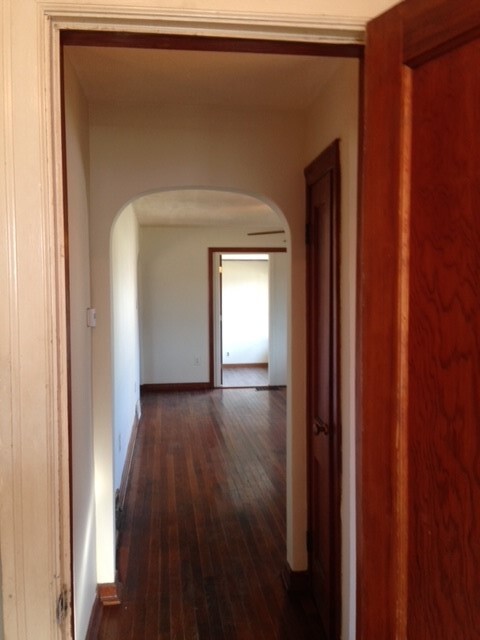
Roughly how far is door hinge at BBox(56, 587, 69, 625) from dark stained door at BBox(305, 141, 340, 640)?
4.14 feet

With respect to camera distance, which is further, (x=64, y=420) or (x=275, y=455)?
(x=275, y=455)

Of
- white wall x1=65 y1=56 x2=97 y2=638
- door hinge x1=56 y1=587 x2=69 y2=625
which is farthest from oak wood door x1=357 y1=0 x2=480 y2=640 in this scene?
white wall x1=65 y1=56 x2=97 y2=638

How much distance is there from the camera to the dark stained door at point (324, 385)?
206cm

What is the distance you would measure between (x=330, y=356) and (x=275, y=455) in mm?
2855

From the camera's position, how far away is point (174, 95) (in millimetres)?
2234

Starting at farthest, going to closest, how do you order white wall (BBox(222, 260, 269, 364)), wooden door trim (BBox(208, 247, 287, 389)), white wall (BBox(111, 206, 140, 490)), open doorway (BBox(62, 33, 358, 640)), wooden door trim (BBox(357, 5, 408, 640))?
1. white wall (BBox(222, 260, 269, 364))
2. wooden door trim (BBox(208, 247, 287, 389))
3. white wall (BBox(111, 206, 140, 490))
4. open doorway (BBox(62, 33, 358, 640))
5. wooden door trim (BBox(357, 5, 408, 640))

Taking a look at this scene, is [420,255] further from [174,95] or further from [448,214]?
[174,95]

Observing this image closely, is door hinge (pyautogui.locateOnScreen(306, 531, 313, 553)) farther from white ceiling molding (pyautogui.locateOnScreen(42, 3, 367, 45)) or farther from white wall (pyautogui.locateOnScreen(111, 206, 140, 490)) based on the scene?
white ceiling molding (pyautogui.locateOnScreen(42, 3, 367, 45))

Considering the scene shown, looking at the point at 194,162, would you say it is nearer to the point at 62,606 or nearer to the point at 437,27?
the point at 437,27

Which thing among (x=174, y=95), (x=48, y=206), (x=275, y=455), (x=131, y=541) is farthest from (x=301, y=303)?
(x=275, y=455)

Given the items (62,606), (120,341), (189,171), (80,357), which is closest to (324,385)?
(80,357)

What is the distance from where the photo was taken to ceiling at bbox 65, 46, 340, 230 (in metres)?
1.83

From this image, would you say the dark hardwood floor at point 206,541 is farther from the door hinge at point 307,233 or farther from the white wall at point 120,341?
the door hinge at point 307,233

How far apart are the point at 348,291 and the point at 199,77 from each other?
108 cm
